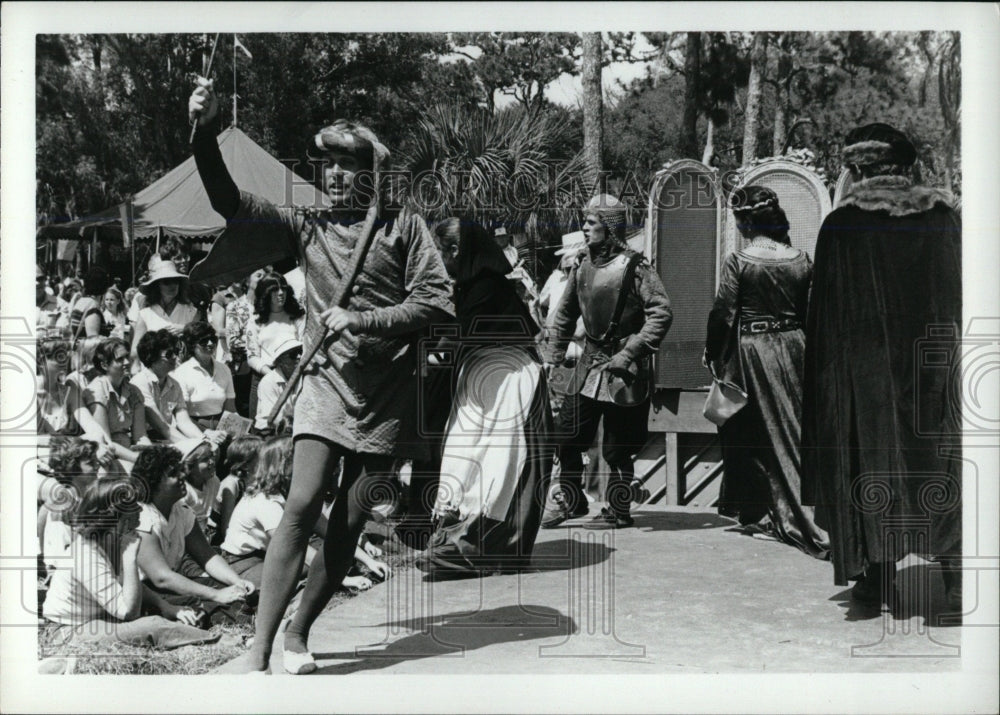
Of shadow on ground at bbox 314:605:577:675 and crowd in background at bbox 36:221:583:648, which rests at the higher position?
crowd in background at bbox 36:221:583:648

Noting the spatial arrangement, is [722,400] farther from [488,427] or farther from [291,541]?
[291,541]

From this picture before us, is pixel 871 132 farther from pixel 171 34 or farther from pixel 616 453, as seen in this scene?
pixel 171 34

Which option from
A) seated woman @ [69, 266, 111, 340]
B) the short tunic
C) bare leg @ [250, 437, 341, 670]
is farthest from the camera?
seated woman @ [69, 266, 111, 340]

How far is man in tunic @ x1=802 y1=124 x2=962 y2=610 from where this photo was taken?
655 cm

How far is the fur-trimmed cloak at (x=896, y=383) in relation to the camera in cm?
655

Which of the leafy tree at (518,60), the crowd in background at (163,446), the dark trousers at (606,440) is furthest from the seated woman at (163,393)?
the leafy tree at (518,60)

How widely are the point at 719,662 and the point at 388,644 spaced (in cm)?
159

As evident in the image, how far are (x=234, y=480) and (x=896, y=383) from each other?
10.8 feet

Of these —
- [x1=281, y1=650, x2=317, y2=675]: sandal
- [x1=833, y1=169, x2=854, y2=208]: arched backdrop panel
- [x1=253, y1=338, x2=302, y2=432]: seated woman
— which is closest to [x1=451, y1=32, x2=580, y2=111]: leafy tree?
[x1=833, y1=169, x2=854, y2=208]: arched backdrop panel

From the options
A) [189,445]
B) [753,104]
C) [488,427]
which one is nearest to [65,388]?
[189,445]

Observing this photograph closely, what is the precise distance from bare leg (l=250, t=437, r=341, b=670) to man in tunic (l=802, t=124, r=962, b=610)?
249cm

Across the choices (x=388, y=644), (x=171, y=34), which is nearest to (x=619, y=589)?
(x=388, y=644)

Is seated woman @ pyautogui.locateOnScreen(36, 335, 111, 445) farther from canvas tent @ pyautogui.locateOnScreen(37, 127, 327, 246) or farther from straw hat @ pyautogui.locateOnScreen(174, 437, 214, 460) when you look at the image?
canvas tent @ pyautogui.locateOnScreen(37, 127, 327, 246)

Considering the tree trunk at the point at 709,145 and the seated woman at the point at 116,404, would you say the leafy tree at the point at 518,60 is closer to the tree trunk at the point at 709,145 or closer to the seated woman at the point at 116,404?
the tree trunk at the point at 709,145
